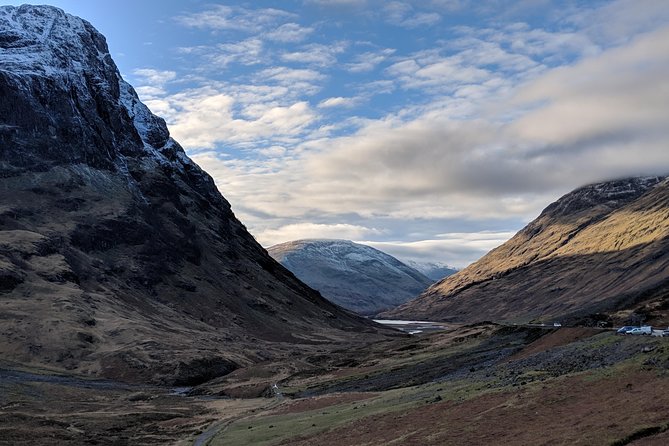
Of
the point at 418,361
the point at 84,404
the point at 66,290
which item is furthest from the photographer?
the point at 66,290

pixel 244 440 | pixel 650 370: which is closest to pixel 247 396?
pixel 244 440

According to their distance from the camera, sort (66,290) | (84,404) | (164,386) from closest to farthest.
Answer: (84,404), (164,386), (66,290)

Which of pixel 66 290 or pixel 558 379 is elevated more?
pixel 66 290

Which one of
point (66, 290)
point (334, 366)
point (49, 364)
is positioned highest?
point (66, 290)

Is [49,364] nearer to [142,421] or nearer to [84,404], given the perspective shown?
[84,404]

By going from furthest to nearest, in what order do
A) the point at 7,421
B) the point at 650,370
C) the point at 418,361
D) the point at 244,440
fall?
the point at 418,361, the point at 7,421, the point at 244,440, the point at 650,370

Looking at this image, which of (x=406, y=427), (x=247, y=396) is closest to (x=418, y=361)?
(x=247, y=396)

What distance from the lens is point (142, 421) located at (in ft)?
278

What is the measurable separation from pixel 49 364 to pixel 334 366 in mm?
71201

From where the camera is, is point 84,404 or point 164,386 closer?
point 84,404

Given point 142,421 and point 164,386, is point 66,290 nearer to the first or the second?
point 164,386

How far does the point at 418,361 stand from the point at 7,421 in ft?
228

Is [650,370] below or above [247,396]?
above

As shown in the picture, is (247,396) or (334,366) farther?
(334,366)
